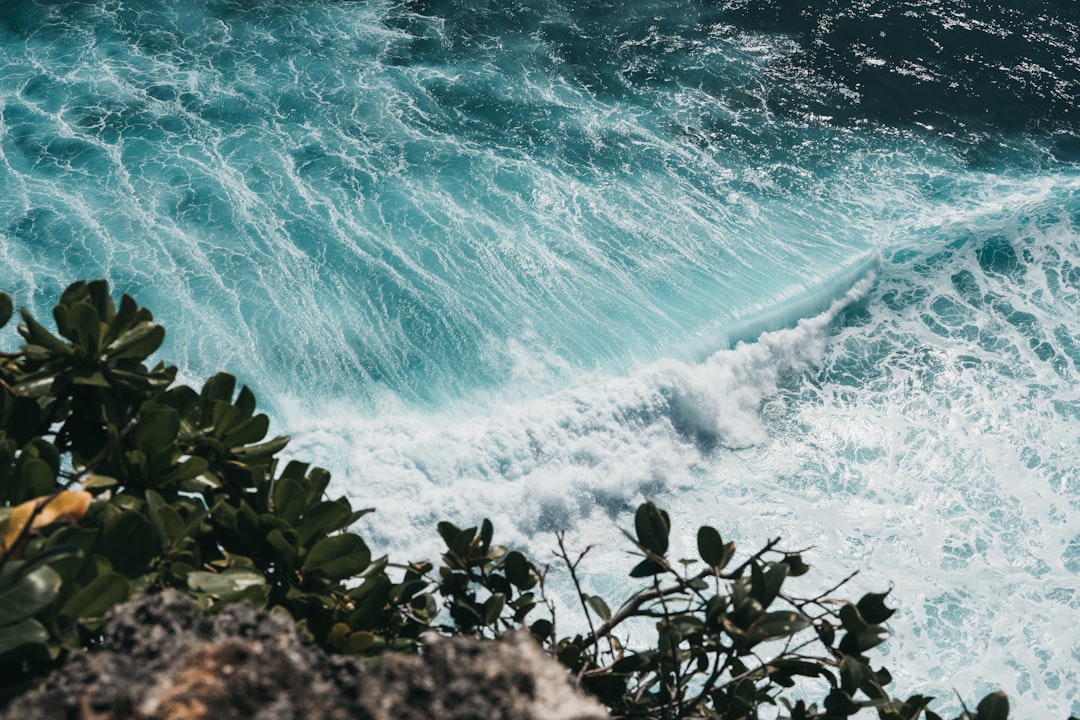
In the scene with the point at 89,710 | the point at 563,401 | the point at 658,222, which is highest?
the point at 89,710

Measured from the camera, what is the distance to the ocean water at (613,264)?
7453 millimetres

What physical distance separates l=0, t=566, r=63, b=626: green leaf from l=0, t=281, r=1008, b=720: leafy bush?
0.38 feet

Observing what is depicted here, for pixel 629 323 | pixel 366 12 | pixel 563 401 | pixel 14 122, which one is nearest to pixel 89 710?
pixel 563 401

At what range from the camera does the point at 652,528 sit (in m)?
2.29

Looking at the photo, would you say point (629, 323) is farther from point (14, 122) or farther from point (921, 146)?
point (14, 122)

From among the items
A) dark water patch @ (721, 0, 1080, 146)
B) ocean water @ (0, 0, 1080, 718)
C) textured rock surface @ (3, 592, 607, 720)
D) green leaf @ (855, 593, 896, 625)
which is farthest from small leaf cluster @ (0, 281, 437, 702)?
dark water patch @ (721, 0, 1080, 146)

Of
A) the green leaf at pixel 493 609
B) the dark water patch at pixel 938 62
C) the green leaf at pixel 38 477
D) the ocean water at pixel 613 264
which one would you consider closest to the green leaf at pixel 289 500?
the green leaf at pixel 38 477

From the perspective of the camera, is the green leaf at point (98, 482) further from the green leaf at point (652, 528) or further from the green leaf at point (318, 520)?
the green leaf at point (652, 528)

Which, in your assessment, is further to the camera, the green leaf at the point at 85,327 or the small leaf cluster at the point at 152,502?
the green leaf at the point at 85,327

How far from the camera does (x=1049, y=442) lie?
8422mm

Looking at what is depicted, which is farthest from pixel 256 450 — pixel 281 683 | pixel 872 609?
pixel 872 609

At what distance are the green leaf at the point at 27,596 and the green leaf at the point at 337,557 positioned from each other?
25.2 inches

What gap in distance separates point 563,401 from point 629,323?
1.27 m

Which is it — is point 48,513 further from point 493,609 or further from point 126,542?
point 493,609
